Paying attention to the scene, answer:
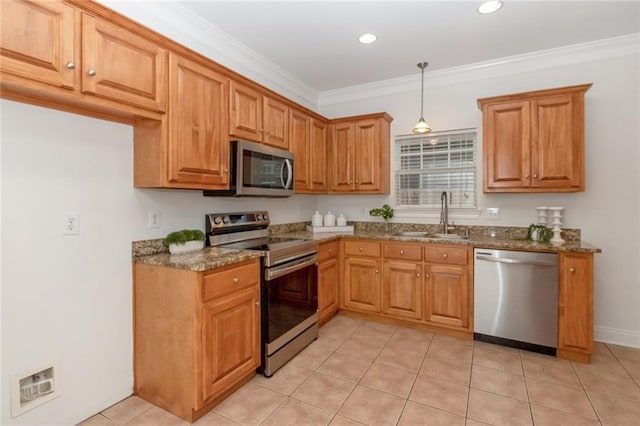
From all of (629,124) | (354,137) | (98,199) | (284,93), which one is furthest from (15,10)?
(629,124)

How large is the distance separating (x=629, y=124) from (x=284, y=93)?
3352 mm

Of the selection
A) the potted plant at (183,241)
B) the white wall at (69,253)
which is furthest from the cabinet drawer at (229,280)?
the white wall at (69,253)

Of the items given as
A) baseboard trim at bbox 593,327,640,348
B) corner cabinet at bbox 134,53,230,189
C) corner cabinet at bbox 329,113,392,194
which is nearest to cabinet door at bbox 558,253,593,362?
baseboard trim at bbox 593,327,640,348

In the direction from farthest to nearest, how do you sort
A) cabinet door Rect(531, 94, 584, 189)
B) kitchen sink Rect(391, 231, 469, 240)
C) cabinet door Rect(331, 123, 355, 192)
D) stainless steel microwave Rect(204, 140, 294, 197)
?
cabinet door Rect(331, 123, 355, 192) → kitchen sink Rect(391, 231, 469, 240) → cabinet door Rect(531, 94, 584, 189) → stainless steel microwave Rect(204, 140, 294, 197)

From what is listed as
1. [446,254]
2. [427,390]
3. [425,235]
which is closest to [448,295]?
[446,254]

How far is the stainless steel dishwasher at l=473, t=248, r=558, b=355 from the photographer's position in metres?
2.59

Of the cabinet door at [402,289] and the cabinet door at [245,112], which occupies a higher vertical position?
the cabinet door at [245,112]

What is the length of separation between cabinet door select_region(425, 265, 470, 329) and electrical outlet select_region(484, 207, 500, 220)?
30.8 inches

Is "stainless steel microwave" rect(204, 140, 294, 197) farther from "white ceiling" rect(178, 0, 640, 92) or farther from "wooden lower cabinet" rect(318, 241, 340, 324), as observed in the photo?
"white ceiling" rect(178, 0, 640, 92)

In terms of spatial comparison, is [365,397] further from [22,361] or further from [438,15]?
[438,15]

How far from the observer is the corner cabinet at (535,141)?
108 inches

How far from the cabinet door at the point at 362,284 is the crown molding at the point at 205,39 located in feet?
7.01

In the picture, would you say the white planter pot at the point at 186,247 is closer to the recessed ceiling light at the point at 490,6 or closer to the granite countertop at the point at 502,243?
the granite countertop at the point at 502,243

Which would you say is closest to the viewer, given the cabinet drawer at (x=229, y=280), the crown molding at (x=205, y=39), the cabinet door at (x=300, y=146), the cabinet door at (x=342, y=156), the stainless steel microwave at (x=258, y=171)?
the cabinet drawer at (x=229, y=280)
